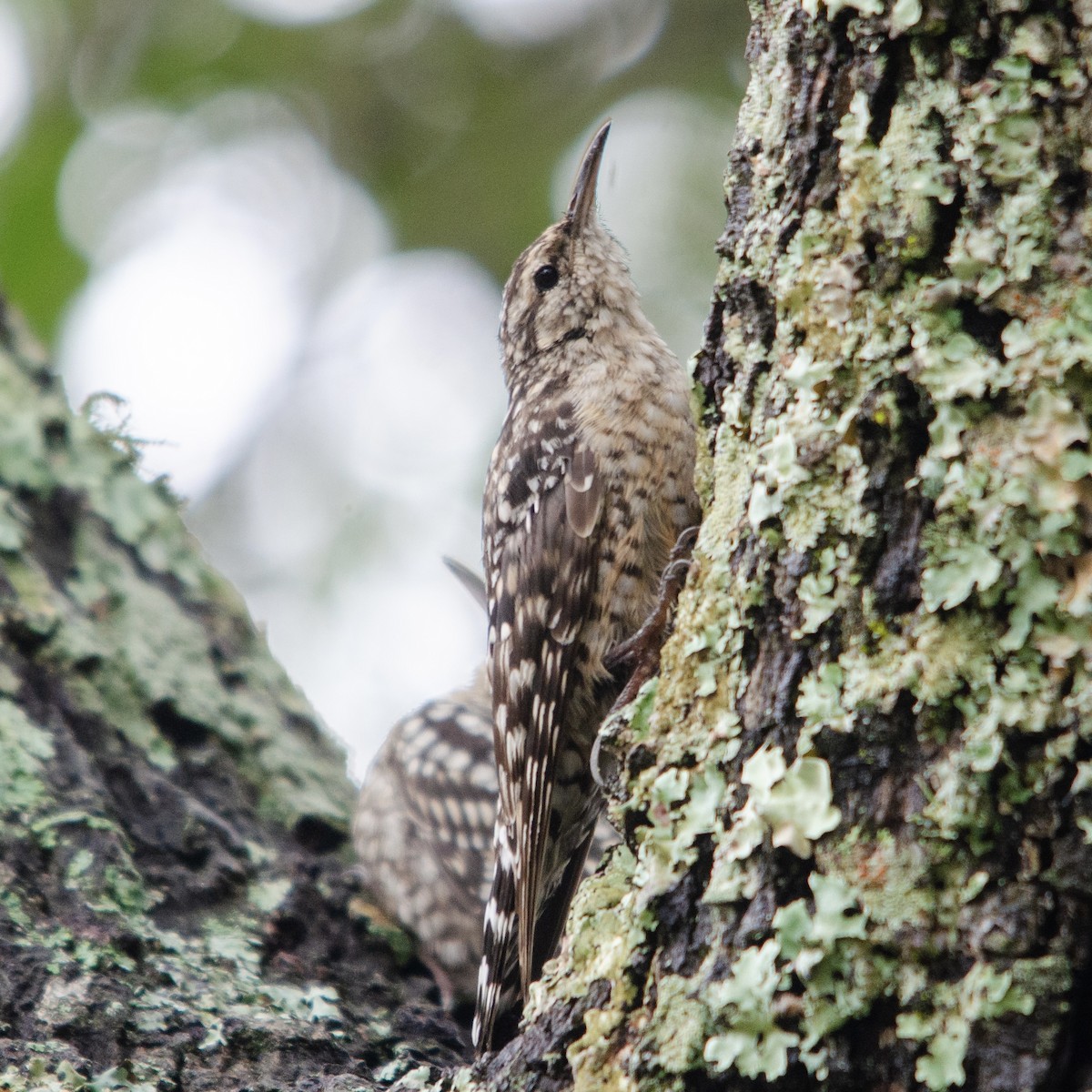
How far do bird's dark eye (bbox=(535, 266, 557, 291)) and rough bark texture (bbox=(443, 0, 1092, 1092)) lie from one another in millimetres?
1968

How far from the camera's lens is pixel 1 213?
614cm

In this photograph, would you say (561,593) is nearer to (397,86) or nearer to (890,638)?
(890,638)

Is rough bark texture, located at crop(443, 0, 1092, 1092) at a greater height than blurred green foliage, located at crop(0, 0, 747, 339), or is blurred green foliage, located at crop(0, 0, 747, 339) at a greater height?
blurred green foliage, located at crop(0, 0, 747, 339)

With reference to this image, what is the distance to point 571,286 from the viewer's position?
389cm

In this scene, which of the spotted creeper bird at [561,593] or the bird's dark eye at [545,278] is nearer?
the spotted creeper bird at [561,593]

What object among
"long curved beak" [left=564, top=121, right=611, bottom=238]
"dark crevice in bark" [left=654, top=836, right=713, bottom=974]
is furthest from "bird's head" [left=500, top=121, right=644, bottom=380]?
"dark crevice in bark" [left=654, top=836, right=713, bottom=974]

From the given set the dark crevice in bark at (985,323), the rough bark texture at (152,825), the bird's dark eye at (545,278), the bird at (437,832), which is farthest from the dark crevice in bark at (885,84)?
the bird at (437,832)

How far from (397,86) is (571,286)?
345cm

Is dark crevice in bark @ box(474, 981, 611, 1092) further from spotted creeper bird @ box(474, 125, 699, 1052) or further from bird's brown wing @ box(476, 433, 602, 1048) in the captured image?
bird's brown wing @ box(476, 433, 602, 1048)

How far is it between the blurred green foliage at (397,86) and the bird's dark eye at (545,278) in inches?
104

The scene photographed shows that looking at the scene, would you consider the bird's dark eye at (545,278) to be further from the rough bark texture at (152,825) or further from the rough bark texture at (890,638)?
the rough bark texture at (890,638)

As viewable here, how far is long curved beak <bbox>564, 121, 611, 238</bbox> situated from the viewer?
4000mm

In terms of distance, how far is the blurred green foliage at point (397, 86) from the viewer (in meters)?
6.29

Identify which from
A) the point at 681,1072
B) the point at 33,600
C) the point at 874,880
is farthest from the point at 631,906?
the point at 33,600
